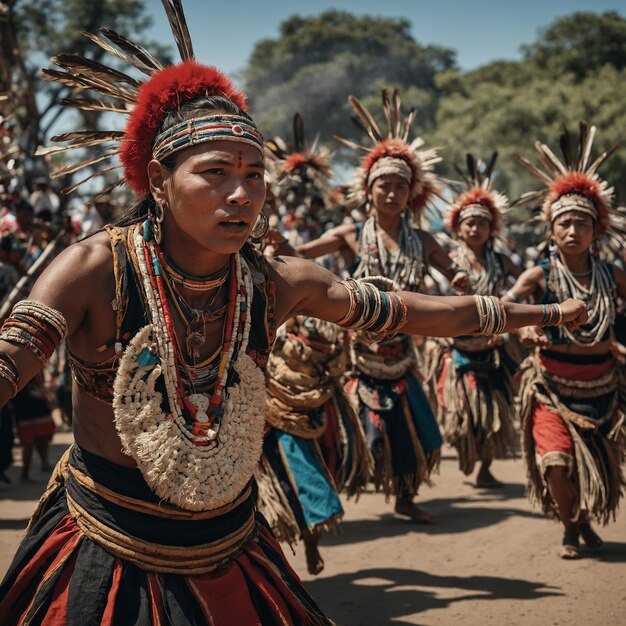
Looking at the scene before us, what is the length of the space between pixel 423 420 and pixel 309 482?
1.66 meters

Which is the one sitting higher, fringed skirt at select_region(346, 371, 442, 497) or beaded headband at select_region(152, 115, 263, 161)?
beaded headband at select_region(152, 115, 263, 161)

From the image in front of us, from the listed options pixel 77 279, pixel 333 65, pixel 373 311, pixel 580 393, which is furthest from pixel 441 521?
pixel 333 65

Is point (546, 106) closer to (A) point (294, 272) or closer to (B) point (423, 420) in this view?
(B) point (423, 420)

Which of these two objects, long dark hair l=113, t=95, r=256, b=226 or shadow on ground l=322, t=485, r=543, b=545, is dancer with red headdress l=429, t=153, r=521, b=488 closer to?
shadow on ground l=322, t=485, r=543, b=545

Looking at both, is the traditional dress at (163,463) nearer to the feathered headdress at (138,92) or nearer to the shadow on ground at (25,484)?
the feathered headdress at (138,92)

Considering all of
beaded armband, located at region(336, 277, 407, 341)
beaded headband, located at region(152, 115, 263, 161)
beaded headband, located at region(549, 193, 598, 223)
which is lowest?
beaded armband, located at region(336, 277, 407, 341)

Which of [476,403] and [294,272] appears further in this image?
[476,403]

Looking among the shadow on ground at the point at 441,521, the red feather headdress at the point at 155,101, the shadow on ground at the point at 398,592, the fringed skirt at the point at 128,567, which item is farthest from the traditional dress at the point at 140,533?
the shadow on ground at the point at 441,521

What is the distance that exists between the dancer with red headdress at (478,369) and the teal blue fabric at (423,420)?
102 cm

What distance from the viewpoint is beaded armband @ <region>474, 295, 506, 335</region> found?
10.6 ft

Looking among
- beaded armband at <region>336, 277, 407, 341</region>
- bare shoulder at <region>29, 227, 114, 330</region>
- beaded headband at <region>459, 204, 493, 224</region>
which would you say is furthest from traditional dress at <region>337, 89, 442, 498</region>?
bare shoulder at <region>29, 227, 114, 330</region>

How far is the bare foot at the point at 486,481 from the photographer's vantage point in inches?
321

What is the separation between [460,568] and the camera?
556cm

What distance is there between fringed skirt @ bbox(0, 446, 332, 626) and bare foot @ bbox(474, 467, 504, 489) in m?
5.61
